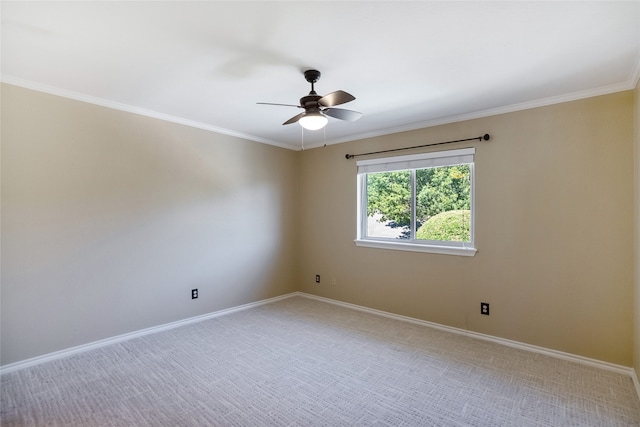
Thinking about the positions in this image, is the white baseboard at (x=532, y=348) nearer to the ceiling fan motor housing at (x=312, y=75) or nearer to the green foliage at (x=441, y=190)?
the green foliage at (x=441, y=190)

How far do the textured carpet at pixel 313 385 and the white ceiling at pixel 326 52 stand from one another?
2457mm

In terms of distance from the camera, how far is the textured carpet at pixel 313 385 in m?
2.02

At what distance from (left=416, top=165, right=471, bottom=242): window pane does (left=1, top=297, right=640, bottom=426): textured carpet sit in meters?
1.16

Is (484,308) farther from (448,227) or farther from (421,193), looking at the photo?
(421,193)

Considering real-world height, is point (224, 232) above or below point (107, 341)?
above

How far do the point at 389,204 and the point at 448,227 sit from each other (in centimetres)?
83

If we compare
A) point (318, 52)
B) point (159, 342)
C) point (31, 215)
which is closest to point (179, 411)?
point (159, 342)

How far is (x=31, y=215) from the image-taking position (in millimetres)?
2701

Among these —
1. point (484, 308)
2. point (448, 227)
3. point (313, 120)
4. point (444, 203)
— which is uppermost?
point (313, 120)

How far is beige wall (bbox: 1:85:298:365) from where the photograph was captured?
2660 millimetres

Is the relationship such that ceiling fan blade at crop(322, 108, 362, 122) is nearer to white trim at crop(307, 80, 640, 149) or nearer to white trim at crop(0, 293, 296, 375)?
white trim at crop(307, 80, 640, 149)

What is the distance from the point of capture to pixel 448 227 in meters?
3.67

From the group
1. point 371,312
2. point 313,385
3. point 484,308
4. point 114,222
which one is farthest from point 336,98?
point 371,312

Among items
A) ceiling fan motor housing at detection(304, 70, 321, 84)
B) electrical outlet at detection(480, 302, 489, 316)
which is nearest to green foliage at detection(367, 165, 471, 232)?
electrical outlet at detection(480, 302, 489, 316)
